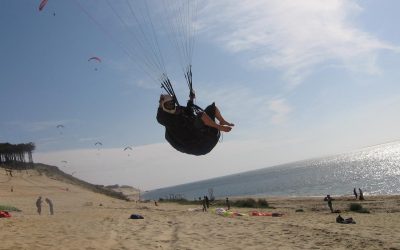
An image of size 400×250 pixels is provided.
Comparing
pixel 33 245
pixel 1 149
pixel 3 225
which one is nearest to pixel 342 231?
pixel 33 245

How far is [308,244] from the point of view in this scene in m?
11.4

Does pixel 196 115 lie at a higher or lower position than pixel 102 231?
higher

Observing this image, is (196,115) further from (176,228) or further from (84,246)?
(176,228)

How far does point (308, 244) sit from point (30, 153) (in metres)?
60.1

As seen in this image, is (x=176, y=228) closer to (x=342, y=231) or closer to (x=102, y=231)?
(x=102, y=231)

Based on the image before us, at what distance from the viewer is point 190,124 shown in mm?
10133

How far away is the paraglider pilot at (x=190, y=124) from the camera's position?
9953 millimetres

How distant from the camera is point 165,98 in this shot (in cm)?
1000

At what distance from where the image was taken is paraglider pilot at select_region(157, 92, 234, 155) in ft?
32.7

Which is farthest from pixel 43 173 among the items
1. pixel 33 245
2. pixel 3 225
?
pixel 33 245

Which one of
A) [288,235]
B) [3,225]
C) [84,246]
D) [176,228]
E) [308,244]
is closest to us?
[84,246]

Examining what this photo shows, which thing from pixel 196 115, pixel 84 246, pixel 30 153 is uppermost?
pixel 30 153

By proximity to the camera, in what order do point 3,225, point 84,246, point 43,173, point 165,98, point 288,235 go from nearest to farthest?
point 165,98
point 84,246
point 288,235
point 3,225
point 43,173

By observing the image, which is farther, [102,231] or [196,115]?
[102,231]
